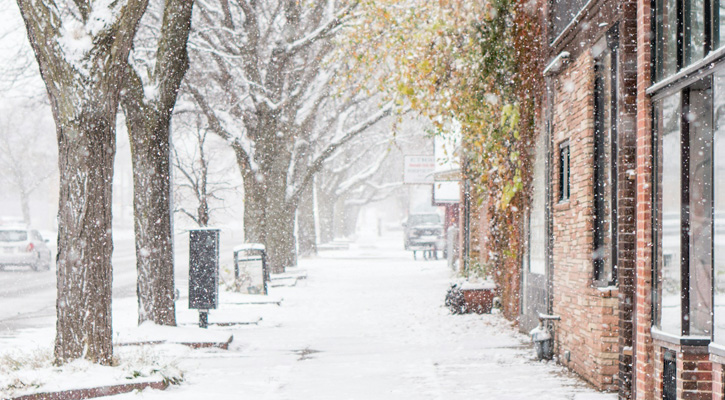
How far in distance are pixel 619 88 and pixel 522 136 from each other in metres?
5.11

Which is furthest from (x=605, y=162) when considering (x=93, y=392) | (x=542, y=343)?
(x=93, y=392)

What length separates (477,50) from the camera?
45.9ft

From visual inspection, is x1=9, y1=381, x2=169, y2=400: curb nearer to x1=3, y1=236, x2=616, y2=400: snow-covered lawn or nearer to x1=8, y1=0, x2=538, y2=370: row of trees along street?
x1=3, y1=236, x2=616, y2=400: snow-covered lawn

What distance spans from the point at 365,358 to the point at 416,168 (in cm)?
2357

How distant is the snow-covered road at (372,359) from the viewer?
8602 mm

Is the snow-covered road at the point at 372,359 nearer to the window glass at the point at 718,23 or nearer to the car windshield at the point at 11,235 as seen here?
the window glass at the point at 718,23

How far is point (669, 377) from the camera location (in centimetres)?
666

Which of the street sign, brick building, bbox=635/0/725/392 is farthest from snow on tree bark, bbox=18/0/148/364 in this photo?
the street sign

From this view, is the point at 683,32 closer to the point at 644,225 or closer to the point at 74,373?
the point at 644,225

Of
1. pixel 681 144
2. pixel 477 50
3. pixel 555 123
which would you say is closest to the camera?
pixel 681 144

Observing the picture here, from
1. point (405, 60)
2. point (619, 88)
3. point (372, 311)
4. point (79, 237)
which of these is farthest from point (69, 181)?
point (372, 311)

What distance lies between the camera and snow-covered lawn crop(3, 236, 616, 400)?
862cm

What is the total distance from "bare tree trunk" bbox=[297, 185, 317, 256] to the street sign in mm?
6224

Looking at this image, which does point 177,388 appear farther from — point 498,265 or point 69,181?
point 498,265
